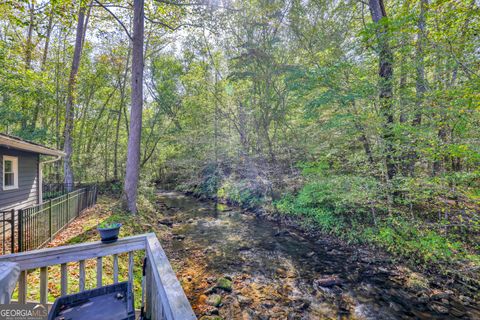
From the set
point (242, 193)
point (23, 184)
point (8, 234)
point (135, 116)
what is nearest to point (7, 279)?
point (8, 234)

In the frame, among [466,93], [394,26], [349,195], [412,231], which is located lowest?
[412,231]

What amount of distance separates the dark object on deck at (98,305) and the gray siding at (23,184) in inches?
236

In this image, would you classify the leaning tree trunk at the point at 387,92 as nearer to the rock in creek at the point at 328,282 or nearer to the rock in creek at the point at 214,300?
the rock in creek at the point at 328,282

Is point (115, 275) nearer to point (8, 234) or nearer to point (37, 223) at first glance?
point (37, 223)

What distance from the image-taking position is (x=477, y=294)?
402 cm

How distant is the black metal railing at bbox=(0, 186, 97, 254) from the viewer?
3706 millimetres

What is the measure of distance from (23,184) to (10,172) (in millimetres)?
634

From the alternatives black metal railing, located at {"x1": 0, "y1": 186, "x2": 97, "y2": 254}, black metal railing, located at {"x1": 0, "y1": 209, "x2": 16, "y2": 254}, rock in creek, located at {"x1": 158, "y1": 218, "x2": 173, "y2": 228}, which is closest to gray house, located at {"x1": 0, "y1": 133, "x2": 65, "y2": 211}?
black metal railing, located at {"x1": 0, "y1": 186, "x2": 97, "y2": 254}

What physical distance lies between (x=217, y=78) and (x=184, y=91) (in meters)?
3.34

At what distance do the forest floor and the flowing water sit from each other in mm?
17

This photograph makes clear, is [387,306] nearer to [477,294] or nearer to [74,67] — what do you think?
[477,294]

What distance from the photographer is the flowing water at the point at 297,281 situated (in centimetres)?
381

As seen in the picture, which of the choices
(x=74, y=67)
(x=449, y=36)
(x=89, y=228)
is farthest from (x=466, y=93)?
(x=74, y=67)

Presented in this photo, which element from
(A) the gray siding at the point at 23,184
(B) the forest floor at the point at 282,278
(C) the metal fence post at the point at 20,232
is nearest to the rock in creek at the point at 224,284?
(B) the forest floor at the point at 282,278
